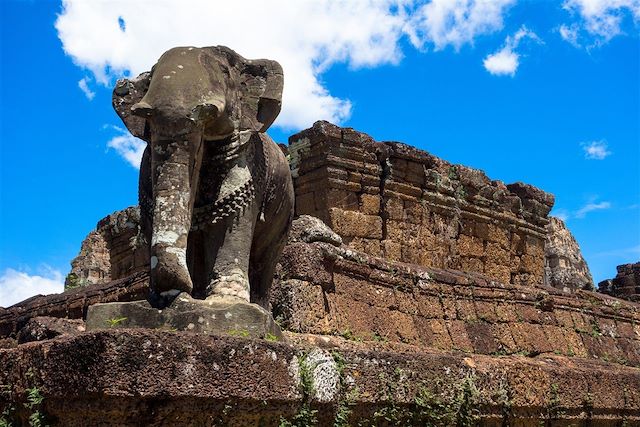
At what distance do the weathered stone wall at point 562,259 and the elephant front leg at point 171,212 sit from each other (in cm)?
1846

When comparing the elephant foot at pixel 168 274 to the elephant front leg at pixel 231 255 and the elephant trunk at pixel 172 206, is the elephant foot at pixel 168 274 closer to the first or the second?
the elephant trunk at pixel 172 206

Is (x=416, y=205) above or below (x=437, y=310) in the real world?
above

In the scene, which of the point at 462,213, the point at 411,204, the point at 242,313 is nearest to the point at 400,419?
the point at 242,313

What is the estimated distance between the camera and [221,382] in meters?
3.56

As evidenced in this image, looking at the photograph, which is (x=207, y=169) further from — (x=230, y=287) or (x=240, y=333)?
(x=240, y=333)

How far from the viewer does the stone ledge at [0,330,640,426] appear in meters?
3.35

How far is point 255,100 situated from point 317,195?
5943mm

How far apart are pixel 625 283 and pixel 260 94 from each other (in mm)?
17105

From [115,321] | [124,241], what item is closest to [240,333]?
[115,321]

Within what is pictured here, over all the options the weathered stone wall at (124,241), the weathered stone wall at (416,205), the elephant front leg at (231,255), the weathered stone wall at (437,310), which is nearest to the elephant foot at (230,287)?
the elephant front leg at (231,255)

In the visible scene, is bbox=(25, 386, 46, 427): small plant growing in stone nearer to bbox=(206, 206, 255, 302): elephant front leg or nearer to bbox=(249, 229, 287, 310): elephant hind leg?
bbox=(206, 206, 255, 302): elephant front leg

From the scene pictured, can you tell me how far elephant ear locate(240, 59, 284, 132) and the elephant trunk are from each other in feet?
1.84

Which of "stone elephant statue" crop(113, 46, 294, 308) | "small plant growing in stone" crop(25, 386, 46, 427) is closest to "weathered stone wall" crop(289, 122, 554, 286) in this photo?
"stone elephant statue" crop(113, 46, 294, 308)

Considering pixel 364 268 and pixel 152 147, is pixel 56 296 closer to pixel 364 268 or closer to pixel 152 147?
pixel 364 268
